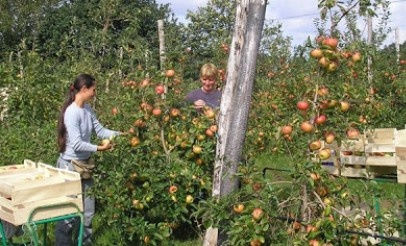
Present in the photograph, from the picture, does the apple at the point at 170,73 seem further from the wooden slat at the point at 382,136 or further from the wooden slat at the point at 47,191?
the wooden slat at the point at 382,136

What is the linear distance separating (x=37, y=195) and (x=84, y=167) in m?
0.83

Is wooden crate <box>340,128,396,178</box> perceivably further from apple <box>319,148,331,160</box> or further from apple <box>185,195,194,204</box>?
apple <box>319,148,331,160</box>

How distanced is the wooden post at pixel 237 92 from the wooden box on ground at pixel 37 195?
2.99 ft

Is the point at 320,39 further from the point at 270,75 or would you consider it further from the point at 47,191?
the point at 270,75

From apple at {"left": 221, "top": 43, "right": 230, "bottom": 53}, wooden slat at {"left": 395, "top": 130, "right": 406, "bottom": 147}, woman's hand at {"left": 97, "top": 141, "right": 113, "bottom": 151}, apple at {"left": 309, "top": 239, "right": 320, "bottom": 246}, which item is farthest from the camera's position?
apple at {"left": 221, "top": 43, "right": 230, "bottom": 53}

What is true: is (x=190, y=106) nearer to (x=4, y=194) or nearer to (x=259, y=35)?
(x=259, y=35)

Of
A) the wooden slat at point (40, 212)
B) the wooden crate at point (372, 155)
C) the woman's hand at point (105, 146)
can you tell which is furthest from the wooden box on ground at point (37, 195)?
the wooden crate at point (372, 155)

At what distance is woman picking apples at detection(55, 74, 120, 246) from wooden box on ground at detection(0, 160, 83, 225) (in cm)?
44

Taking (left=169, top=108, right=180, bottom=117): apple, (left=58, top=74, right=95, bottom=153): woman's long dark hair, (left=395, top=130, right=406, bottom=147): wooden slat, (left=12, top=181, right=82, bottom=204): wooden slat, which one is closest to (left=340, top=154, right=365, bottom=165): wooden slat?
(left=395, top=130, right=406, bottom=147): wooden slat

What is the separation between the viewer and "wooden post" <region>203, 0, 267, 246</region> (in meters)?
3.27

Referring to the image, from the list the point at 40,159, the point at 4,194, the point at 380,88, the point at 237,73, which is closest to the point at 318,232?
the point at 237,73

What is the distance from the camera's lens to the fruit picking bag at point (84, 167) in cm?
395

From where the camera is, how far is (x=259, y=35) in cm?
328

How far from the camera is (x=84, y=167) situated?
13.0 feet
